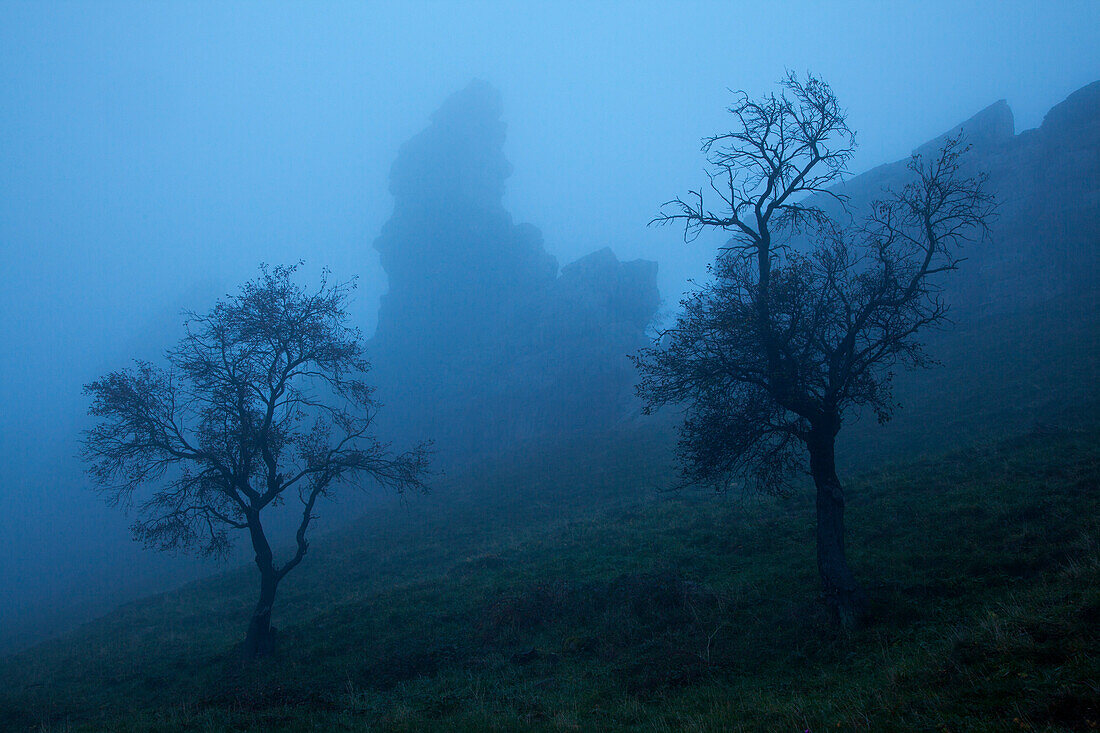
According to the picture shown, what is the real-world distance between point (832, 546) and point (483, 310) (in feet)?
309

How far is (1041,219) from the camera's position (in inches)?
2025

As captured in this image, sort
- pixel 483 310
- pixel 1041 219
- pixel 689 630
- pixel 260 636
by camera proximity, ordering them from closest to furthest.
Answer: pixel 689 630
pixel 260 636
pixel 1041 219
pixel 483 310

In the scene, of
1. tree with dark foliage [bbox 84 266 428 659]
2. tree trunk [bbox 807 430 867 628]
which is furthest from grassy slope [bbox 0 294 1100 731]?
tree with dark foliage [bbox 84 266 428 659]

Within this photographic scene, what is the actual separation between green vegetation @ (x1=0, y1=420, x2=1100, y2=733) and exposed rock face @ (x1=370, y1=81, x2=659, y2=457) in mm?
47372

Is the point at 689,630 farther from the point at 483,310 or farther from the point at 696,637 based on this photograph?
the point at 483,310

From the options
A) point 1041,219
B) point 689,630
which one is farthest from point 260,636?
point 1041,219

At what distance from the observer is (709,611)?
13195 millimetres

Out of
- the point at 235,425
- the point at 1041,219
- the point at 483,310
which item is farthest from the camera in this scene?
the point at 483,310

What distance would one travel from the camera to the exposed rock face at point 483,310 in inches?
3022

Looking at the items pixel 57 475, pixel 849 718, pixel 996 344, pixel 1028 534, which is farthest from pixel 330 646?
pixel 57 475

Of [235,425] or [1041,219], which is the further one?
[1041,219]

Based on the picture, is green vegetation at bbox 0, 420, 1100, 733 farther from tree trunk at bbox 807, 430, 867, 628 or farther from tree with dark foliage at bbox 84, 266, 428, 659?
tree with dark foliage at bbox 84, 266, 428, 659

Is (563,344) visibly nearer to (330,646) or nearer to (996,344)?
(996,344)

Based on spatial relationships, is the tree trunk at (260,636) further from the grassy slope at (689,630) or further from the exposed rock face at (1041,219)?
the exposed rock face at (1041,219)
